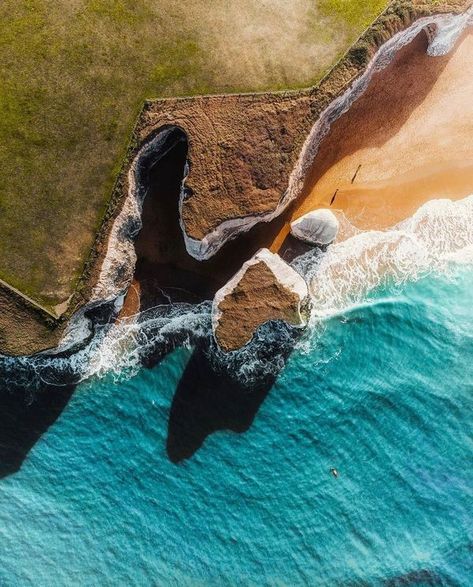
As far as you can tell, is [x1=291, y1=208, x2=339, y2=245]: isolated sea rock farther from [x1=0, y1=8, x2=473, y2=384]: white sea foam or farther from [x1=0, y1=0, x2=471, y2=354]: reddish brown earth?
[x1=0, y1=0, x2=471, y2=354]: reddish brown earth

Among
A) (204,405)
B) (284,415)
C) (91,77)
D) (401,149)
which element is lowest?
(204,405)

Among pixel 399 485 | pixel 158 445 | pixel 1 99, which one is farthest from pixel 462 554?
pixel 1 99

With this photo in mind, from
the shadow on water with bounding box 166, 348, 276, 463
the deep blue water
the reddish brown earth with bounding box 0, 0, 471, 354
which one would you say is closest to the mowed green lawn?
the reddish brown earth with bounding box 0, 0, 471, 354

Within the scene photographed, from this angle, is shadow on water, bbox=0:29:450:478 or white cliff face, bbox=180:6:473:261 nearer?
white cliff face, bbox=180:6:473:261

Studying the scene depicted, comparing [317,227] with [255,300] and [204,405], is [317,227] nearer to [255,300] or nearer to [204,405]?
[255,300]

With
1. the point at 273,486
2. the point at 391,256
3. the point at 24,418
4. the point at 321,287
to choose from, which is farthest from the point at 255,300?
the point at 24,418

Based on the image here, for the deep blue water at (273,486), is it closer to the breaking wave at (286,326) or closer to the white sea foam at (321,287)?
the breaking wave at (286,326)
